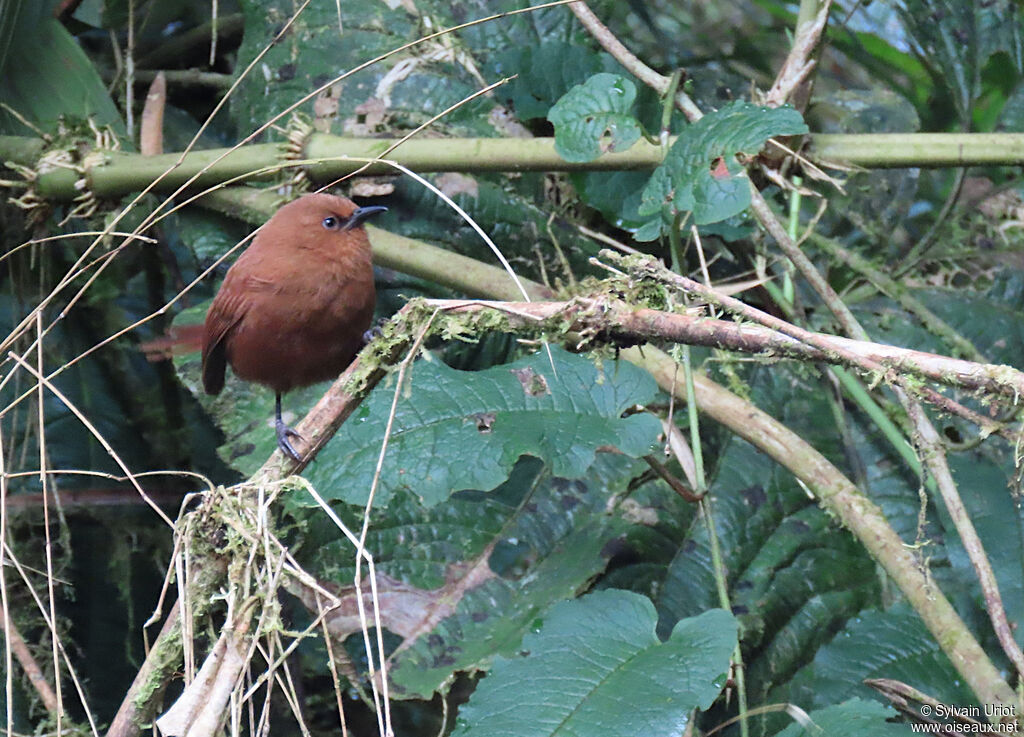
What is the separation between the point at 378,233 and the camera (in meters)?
2.76

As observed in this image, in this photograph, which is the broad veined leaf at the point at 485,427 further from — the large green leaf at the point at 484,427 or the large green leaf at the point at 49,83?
the large green leaf at the point at 49,83


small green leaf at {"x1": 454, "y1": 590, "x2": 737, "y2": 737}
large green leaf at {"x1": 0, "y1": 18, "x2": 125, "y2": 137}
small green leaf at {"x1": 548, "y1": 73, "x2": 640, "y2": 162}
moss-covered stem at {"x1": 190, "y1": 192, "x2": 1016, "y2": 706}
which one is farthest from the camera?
large green leaf at {"x1": 0, "y1": 18, "x2": 125, "y2": 137}

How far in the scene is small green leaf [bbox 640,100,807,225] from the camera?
6.56 ft

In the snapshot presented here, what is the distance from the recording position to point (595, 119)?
226cm

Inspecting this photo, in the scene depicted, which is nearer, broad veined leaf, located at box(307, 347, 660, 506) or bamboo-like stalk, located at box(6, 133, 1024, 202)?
broad veined leaf, located at box(307, 347, 660, 506)

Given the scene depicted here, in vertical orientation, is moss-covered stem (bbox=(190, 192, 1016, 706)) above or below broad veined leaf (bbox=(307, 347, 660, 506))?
below

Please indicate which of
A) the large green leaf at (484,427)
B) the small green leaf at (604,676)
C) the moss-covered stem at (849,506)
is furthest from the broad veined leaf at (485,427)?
the small green leaf at (604,676)

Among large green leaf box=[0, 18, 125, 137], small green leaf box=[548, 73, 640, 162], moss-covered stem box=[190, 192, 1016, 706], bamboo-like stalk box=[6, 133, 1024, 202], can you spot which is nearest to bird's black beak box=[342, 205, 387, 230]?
bamboo-like stalk box=[6, 133, 1024, 202]

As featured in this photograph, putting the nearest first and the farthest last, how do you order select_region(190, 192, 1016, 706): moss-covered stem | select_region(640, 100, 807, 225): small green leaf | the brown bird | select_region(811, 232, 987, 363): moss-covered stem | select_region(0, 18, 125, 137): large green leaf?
select_region(190, 192, 1016, 706): moss-covered stem, select_region(640, 100, 807, 225): small green leaf, the brown bird, select_region(811, 232, 987, 363): moss-covered stem, select_region(0, 18, 125, 137): large green leaf

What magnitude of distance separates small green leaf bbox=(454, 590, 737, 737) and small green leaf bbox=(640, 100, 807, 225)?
2.68 feet

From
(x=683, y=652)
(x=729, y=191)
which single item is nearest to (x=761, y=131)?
(x=729, y=191)

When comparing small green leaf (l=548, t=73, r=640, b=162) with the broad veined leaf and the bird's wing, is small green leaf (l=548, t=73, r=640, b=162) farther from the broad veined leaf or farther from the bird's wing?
the bird's wing

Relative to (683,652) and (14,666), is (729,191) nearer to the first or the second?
(683,652)

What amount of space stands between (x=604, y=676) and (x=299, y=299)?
4.01 feet
